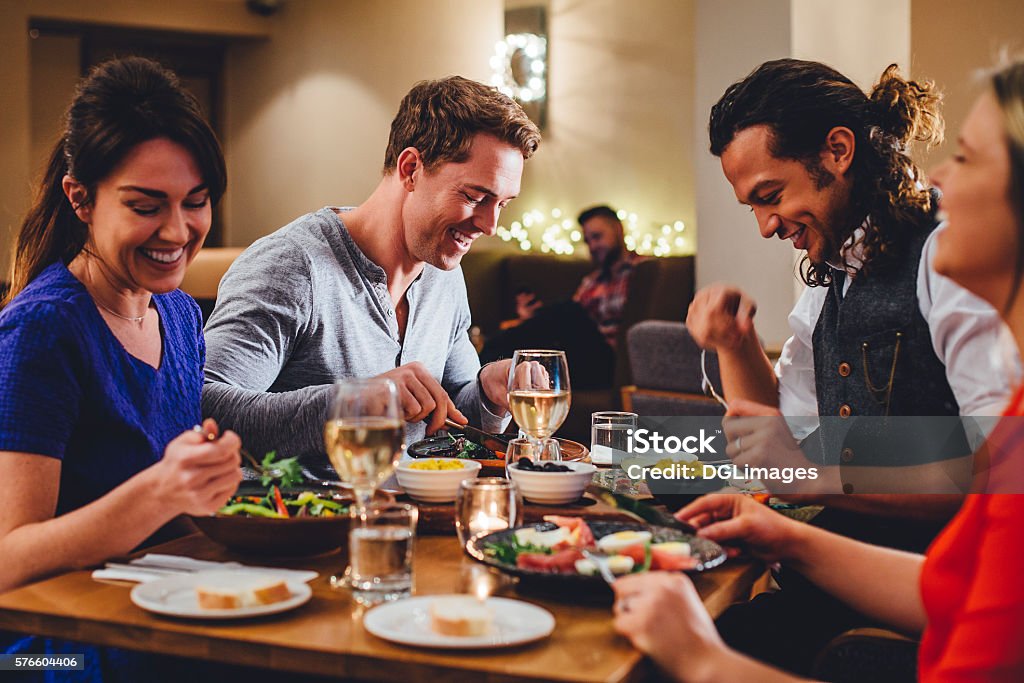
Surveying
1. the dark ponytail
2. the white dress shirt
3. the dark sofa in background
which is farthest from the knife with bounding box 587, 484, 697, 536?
the dark sofa in background

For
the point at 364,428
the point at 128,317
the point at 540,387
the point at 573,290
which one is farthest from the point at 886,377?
the point at 573,290

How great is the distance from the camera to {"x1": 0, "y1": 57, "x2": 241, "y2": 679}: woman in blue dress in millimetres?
1319

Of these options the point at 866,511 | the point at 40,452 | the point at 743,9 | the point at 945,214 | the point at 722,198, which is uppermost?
the point at 743,9

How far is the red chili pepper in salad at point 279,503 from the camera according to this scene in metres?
1.37

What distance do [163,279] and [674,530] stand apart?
34.6 inches

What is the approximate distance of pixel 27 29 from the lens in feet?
23.1

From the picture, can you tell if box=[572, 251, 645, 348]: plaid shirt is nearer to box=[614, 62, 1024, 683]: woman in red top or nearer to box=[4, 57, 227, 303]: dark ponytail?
box=[4, 57, 227, 303]: dark ponytail

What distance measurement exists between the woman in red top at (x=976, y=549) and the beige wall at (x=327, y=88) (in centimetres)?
646

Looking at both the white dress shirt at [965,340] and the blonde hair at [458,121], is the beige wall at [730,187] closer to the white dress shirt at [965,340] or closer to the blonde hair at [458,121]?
the blonde hair at [458,121]

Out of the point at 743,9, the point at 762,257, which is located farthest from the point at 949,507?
the point at 743,9

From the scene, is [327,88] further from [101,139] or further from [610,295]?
[101,139]

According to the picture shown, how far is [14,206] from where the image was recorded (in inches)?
277

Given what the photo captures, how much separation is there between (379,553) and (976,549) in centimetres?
65

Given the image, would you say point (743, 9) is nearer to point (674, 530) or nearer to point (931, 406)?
point (931, 406)
